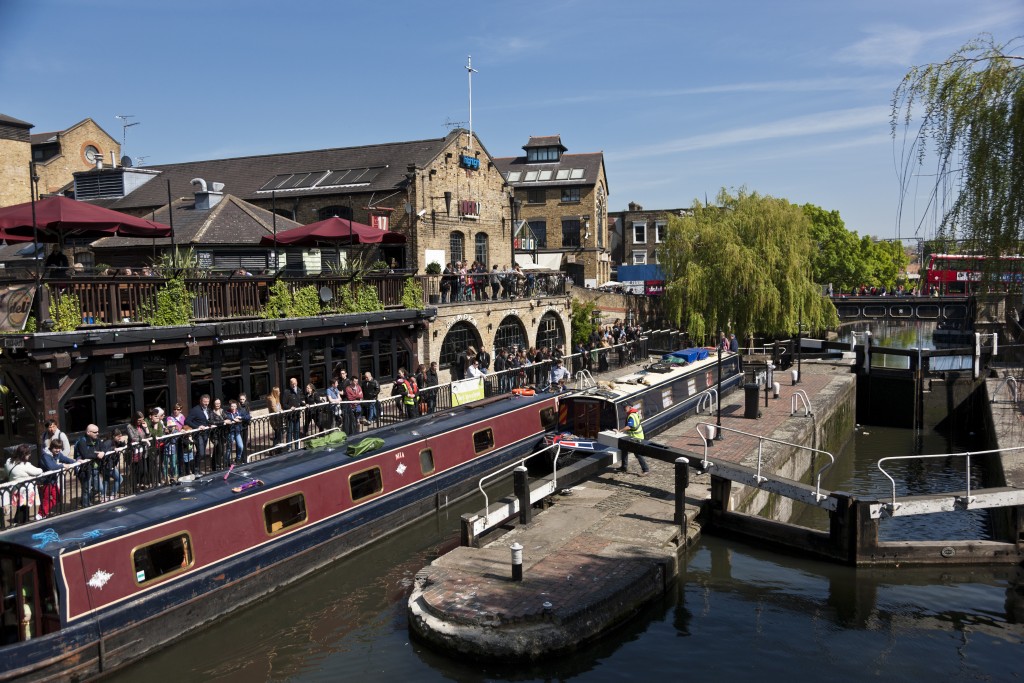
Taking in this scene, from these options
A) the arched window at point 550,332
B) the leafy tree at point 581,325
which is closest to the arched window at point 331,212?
the arched window at point 550,332

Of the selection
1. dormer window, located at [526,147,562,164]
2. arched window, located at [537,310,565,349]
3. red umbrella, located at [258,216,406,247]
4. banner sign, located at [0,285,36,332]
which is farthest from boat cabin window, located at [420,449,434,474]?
dormer window, located at [526,147,562,164]

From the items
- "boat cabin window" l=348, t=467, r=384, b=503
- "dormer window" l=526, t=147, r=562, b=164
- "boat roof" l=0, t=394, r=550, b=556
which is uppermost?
"dormer window" l=526, t=147, r=562, b=164

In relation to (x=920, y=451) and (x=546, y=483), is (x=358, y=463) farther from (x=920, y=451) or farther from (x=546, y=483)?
(x=920, y=451)

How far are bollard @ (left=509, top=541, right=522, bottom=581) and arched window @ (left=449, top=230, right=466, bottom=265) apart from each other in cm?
1954

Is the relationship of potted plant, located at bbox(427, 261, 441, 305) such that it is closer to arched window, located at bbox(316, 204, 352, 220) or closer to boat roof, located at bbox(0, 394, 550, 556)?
arched window, located at bbox(316, 204, 352, 220)

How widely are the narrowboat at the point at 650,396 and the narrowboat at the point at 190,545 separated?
351 centimetres

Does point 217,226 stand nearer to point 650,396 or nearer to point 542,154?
point 650,396

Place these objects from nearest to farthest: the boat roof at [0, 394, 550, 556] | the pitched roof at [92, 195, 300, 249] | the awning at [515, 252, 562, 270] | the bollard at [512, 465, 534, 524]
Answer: the boat roof at [0, 394, 550, 556]
the bollard at [512, 465, 534, 524]
the pitched roof at [92, 195, 300, 249]
the awning at [515, 252, 562, 270]

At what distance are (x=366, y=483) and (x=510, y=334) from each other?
1580 cm

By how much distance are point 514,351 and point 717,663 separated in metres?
18.0

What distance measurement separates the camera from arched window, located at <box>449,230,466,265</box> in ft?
98.5

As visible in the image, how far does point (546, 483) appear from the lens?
15469 millimetres

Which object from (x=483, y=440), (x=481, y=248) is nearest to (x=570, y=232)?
(x=481, y=248)

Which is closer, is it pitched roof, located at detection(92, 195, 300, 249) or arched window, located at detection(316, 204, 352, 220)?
pitched roof, located at detection(92, 195, 300, 249)
